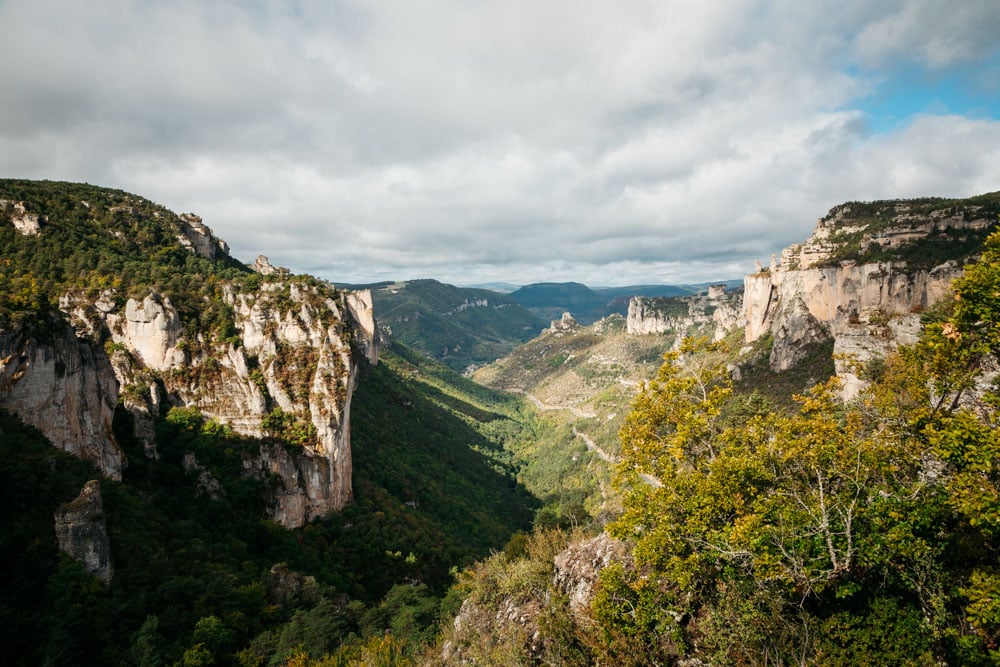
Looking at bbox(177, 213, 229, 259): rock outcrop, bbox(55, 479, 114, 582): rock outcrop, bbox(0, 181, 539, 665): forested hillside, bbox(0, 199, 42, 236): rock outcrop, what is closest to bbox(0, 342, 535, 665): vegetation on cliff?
bbox(0, 181, 539, 665): forested hillside

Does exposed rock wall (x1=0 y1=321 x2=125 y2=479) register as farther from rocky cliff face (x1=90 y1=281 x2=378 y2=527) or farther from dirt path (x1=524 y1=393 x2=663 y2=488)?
dirt path (x1=524 y1=393 x2=663 y2=488)

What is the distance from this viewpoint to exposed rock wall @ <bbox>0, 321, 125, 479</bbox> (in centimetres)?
2922

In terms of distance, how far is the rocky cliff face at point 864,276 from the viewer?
5575 centimetres

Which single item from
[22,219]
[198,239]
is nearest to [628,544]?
→ [22,219]

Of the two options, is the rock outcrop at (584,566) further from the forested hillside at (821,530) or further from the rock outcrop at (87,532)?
the rock outcrop at (87,532)

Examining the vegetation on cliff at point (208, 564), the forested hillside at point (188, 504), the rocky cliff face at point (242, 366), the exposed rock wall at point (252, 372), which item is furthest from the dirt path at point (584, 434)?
the rocky cliff face at point (242, 366)

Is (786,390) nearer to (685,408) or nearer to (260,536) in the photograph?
(685,408)

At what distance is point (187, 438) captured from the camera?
4350 cm

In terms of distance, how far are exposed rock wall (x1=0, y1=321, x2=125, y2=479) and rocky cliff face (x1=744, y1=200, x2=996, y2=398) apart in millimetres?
70591

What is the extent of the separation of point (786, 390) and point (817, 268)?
27.4 meters

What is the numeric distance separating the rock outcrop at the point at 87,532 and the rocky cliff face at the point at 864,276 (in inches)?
2508

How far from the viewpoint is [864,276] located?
→ 6588 centimetres

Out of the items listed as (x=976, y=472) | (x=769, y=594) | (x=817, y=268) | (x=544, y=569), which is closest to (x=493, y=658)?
(x=544, y=569)

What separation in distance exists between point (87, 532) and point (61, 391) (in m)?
14.3
